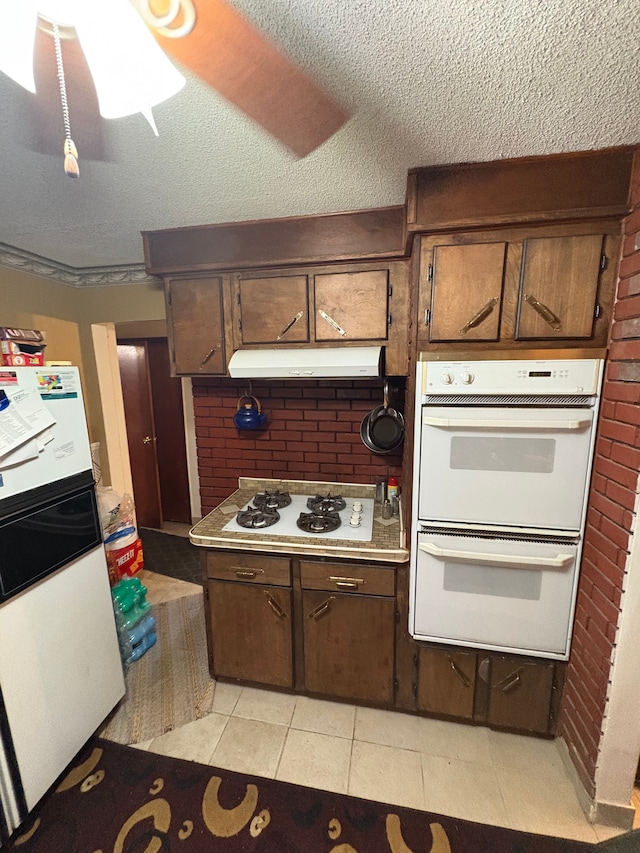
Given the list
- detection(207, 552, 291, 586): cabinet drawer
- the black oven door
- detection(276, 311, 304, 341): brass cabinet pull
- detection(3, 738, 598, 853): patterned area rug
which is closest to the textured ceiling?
detection(276, 311, 304, 341): brass cabinet pull

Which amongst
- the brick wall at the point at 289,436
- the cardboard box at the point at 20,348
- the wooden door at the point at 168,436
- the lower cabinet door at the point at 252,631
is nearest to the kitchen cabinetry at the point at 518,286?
the brick wall at the point at 289,436

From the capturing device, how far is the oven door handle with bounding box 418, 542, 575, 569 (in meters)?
1.43

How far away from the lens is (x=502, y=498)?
1458mm

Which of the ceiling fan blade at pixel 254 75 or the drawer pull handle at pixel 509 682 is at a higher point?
the ceiling fan blade at pixel 254 75

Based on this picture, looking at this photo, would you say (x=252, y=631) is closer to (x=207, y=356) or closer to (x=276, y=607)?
(x=276, y=607)

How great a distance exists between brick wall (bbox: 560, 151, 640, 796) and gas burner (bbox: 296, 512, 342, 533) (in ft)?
3.62

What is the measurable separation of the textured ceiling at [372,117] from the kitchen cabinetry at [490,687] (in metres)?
2.07

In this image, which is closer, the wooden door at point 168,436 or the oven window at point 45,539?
the oven window at point 45,539

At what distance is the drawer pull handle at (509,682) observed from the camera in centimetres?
159

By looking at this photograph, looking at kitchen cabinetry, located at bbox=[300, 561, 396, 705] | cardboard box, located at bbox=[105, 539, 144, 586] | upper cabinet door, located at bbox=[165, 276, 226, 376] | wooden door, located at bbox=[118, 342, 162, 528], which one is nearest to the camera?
kitchen cabinetry, located at bbox=[300, 561, 396, 705]

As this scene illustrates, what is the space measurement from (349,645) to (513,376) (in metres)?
1.48

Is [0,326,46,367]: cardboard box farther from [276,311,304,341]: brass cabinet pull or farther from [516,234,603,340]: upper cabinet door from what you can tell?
[516,234,603,340]: upper cabinet door

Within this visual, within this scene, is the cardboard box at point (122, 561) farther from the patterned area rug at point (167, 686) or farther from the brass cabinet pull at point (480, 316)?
the brass cabinet pull at point (480, 316)

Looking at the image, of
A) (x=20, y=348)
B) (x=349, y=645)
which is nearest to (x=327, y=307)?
(x=20, y=348)
